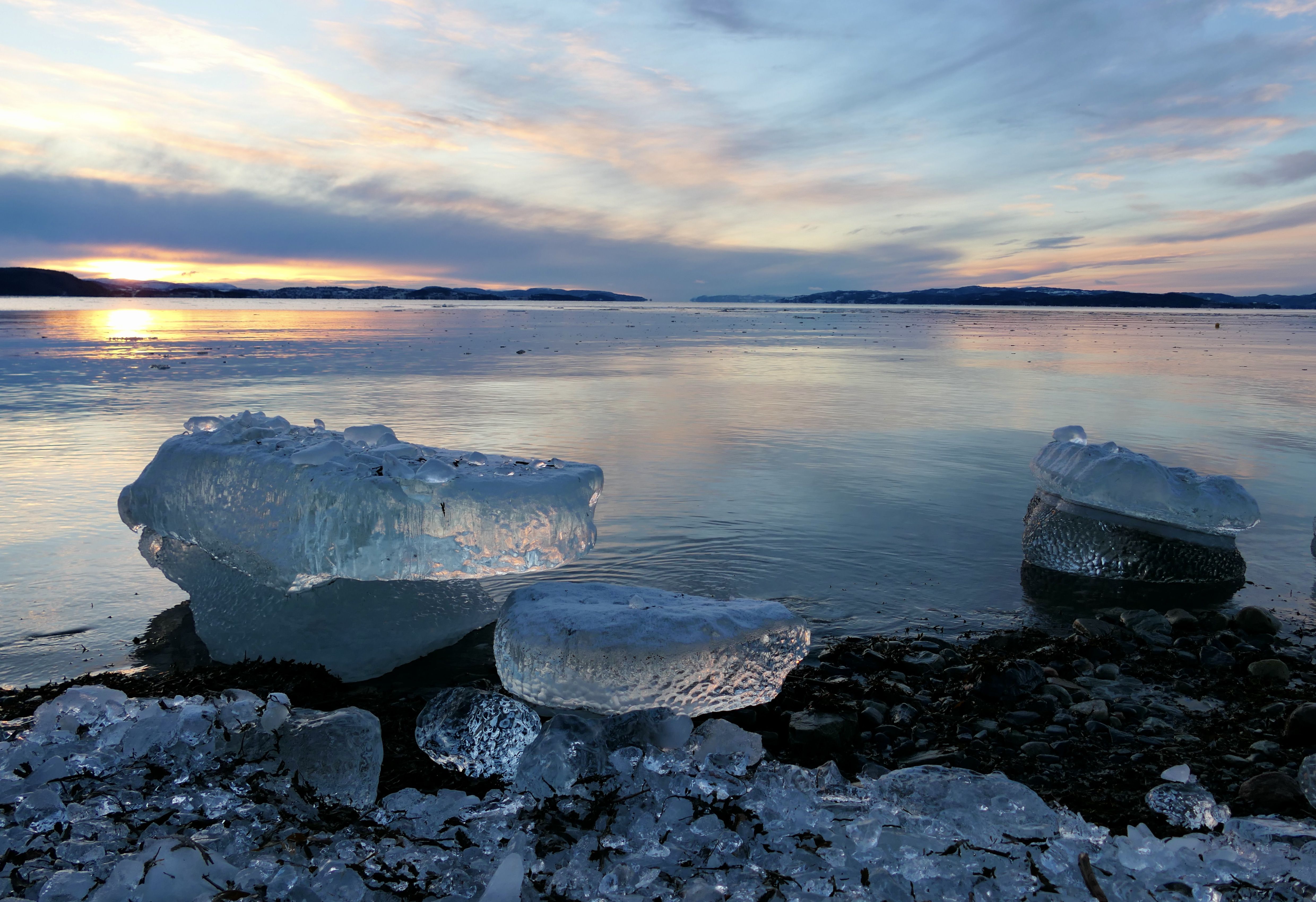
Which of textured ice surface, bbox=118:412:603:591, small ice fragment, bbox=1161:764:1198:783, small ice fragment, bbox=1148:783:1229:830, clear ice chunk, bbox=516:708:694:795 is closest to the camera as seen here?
small ice fragment, bbox=1148:783:1229:830

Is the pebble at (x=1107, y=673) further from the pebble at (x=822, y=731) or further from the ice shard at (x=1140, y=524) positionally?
the ice shard at (x=1140, y=524)

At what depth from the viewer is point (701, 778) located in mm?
2895

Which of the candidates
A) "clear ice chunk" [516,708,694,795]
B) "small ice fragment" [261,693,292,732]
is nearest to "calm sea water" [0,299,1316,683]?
"small ice fragment" [261,693,292,732]

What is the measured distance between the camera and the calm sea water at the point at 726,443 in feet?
17.7

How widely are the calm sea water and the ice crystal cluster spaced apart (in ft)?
5.73

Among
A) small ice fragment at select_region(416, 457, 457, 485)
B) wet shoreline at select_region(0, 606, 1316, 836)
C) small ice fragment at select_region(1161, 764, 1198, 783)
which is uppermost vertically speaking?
small ice fragment at select_region(416, 457, 457, 485)

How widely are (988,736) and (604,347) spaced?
1090 inches

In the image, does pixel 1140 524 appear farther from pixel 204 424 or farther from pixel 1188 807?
pixel 204 424

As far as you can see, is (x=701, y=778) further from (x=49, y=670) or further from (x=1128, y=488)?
(x=1128, y=488)

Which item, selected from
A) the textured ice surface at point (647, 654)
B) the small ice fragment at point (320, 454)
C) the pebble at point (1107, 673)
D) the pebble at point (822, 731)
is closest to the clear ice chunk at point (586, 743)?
the textured ice surface at point (647, 654)

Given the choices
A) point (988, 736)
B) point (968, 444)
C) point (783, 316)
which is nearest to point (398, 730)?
point (988, 736)

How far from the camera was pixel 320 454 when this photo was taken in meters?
4.11

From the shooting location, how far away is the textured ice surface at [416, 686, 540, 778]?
10.1 ft

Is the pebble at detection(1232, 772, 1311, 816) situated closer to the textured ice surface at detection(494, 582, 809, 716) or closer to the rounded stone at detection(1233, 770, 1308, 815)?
the rounded stone at detection(1233, 770, 1308, 815)
